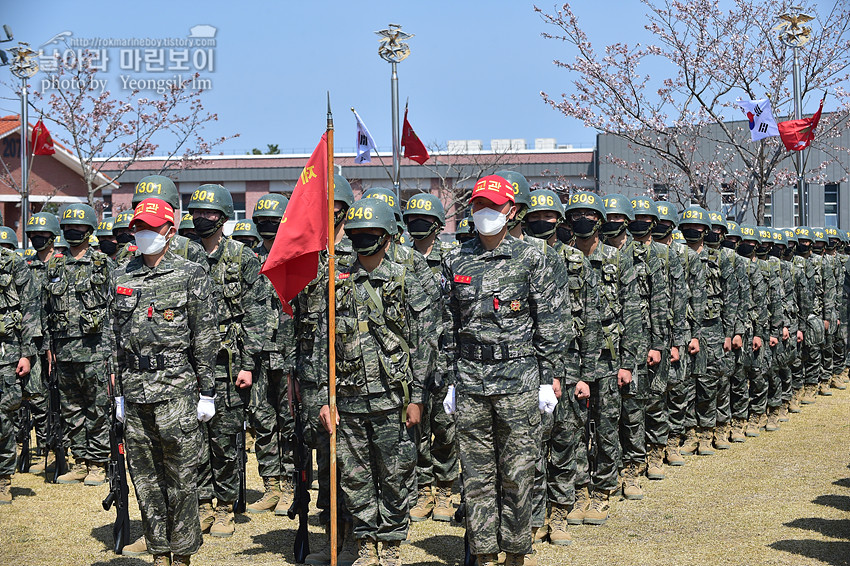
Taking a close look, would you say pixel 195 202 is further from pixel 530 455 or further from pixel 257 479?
pixel 530 455

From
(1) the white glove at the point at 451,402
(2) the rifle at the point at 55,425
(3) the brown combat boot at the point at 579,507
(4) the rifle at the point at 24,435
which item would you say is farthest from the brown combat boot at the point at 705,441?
(4) the rifle at the point at 24,435

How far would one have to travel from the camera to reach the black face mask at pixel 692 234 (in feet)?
41.7

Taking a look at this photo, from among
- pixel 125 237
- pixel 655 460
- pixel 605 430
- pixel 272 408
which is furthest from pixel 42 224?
pixel 655 460

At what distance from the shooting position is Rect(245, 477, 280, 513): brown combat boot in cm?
986

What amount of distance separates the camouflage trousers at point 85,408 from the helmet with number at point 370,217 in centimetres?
525

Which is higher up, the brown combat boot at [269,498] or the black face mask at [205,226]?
the black face mask at [205,226]

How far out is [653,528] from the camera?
9.12 metres

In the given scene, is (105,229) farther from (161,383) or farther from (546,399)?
(546,399)

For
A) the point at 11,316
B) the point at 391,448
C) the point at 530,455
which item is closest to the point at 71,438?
the point at 11,316

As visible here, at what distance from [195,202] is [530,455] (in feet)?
14.3

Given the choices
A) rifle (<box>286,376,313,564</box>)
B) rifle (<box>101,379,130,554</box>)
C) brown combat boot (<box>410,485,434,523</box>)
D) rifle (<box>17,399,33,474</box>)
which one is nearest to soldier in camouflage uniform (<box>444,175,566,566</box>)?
rifle (<box>286,376,313,564</box>)

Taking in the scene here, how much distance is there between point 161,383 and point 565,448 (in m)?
3.66

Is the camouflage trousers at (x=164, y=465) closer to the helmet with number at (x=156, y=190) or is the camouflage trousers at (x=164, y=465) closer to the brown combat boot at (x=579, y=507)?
the helmet with number at (x=156, y=190)

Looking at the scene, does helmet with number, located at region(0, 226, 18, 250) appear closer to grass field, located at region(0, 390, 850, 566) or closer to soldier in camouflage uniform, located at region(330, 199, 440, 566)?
grass field, located at region(0, 390, 850, 566)
